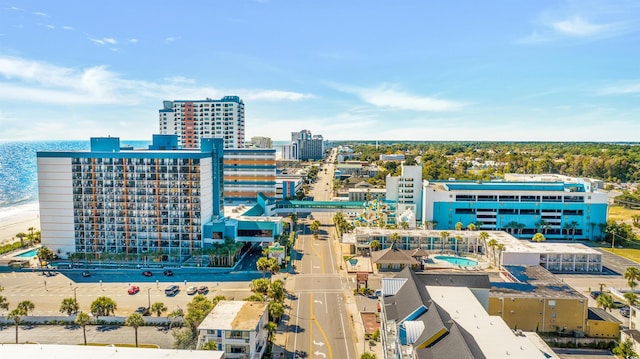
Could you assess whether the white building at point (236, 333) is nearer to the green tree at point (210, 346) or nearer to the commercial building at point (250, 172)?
the green tree at point (210, 346)

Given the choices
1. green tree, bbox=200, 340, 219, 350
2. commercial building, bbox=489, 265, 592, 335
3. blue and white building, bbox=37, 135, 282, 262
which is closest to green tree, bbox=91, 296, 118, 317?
green tree, bbox=200, 340, 219, 350

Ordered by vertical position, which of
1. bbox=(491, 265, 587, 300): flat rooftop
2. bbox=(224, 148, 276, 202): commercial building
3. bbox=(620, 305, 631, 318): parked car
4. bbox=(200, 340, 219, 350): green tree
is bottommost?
bbox=(620, 305, 631, 318): parked car

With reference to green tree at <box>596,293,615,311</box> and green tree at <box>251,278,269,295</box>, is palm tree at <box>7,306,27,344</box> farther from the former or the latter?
green tree at <box>596,293,615,311</box>

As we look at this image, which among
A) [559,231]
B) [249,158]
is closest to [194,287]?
[249,158]

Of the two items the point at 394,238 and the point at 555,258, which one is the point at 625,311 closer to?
the point at 555,258

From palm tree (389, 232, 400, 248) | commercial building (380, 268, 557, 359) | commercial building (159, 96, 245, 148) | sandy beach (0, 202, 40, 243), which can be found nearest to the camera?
commercial building (380, 268, 557, 359)

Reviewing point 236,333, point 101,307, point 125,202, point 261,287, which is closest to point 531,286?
point 261,287
